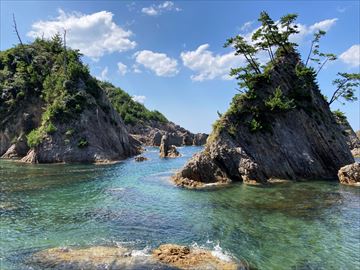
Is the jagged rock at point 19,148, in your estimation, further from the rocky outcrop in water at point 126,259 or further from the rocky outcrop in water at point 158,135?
the rocky outcrop in water at point 126,259

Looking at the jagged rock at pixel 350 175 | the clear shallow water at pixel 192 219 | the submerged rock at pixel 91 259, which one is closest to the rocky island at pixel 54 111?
the clear shallow water at pixel 192 219

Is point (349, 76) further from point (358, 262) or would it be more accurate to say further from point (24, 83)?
point (24, 83)

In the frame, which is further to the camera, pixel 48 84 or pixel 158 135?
pixel 158 135

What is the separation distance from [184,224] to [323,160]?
30.5 metres

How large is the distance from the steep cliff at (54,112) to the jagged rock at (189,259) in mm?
50901

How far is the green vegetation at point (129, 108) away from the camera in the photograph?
15809 centimetres

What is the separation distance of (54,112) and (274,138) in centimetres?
4734

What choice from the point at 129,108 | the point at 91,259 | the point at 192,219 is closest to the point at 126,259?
the point at 91,259

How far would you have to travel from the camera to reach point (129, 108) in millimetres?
168875

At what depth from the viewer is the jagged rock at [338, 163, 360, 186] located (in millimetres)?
42125

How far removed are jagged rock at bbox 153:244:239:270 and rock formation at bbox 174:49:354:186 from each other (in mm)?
23455

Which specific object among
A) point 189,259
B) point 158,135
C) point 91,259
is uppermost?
point 158,135

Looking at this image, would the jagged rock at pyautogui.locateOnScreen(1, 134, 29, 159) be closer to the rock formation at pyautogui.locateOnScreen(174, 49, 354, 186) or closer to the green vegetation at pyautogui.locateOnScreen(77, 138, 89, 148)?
the green vegetation at pyautogui.locateOnScreen(77, 138, 89, 148)

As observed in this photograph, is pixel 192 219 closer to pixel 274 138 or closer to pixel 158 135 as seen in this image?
pixel 274 138
